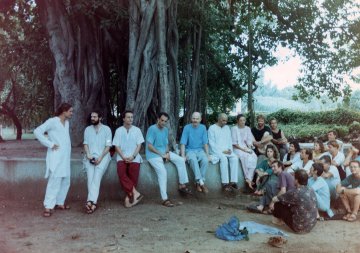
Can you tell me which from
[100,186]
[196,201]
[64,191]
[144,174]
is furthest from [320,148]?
[64,191]

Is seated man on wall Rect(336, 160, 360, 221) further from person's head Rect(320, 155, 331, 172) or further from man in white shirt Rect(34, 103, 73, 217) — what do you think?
man in white shirt Rect(34, 103, 73, 217)

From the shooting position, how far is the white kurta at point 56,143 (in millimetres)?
5883

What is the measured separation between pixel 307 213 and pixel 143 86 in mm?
4148

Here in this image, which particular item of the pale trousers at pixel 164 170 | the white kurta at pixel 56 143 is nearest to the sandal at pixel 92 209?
the white kurta at pixel 56 143

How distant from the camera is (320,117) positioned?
22.1 meters

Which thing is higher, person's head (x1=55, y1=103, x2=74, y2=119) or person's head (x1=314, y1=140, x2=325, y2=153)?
person's head (x1=55, y1=103, x2=74, y2=119)

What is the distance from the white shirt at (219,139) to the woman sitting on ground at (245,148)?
0.73 feet

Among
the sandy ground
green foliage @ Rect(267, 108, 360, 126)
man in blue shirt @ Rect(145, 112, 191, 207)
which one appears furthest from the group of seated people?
green foliage @ Rect(267, 108, 360, 126)

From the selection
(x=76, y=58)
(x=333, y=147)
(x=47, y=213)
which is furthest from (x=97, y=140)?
(x=76, y=58)

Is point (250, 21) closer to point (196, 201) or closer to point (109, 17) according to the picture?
point (109, 17)

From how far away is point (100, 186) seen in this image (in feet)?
22.0

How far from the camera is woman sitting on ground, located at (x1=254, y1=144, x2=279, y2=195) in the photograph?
260 inches

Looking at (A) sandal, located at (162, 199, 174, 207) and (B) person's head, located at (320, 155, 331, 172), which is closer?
(B) person's head, located at (320, 155, 331, 172)

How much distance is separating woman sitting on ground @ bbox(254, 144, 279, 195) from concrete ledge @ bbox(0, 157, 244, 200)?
1.37 meters
